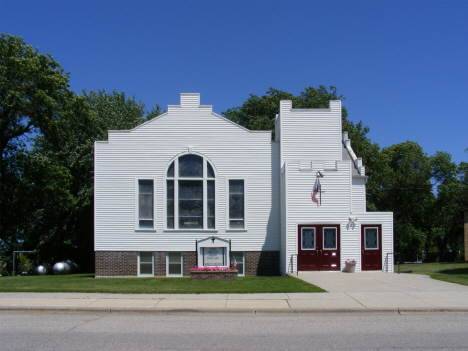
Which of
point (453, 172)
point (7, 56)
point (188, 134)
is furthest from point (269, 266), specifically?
point (453, 172)

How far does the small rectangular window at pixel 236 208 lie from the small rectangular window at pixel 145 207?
14.8 ft

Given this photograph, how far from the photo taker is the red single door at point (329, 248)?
1045 inches

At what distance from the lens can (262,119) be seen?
158ft

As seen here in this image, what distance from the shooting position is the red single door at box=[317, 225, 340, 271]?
26.5 meters

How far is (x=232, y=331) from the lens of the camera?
10.9 meters

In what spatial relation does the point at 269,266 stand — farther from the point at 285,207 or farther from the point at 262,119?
the point at 262,119

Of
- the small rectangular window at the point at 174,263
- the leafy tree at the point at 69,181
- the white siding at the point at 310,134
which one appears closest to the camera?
the small rectangular window at the point at 174,263

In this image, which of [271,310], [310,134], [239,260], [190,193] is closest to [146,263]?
[190,193]

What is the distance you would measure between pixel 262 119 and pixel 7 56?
23.8 m

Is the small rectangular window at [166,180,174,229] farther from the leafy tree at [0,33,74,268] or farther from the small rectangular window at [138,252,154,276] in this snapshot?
the leafy tree at [0,33,74,268]

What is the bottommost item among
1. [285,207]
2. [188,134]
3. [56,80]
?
[285,207]

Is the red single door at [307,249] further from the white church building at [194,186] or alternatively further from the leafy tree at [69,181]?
the leafy tree at [69,181]

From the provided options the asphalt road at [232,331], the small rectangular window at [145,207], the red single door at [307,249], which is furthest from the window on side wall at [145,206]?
the asphalt road at [232,331]

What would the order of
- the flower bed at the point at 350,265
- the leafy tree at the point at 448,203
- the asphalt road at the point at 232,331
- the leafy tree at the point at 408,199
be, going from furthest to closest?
1. the leafy tree at the point at 448,203
2. the leafy tree at the point at 408,199
3. the flower bed at the point at 350,265
4. the asphalt road at the point at 232,331
